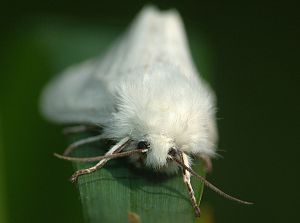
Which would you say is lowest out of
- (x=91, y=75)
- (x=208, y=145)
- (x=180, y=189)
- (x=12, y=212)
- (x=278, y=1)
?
(x=12, y=212)

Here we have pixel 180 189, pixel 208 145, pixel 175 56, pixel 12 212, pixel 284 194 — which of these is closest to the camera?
pixel 180 189

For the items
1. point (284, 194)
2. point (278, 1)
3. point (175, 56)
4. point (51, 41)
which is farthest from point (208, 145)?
point (278, 1)

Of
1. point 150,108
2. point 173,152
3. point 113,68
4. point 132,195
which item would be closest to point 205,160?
point 173,152

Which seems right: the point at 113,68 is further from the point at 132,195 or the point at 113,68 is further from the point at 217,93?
the point at 217,93

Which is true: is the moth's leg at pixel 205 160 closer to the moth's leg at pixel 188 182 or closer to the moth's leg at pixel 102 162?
the moth's leg at pixel 188 182

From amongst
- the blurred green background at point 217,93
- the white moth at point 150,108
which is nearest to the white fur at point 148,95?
the white moth at point 150,108

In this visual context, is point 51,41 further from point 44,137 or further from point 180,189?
point 180,189

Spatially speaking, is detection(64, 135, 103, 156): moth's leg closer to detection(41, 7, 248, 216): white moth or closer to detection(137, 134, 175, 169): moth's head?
detection(41, 7, 248, 216): white moth
